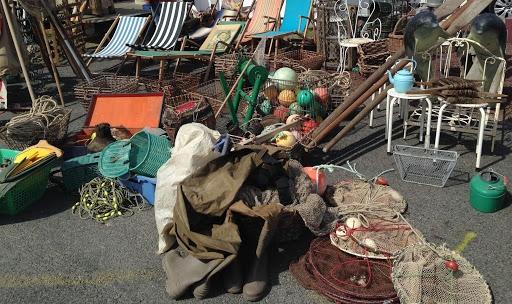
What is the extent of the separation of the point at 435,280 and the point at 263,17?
26.4 feet

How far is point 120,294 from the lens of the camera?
3.63 metres

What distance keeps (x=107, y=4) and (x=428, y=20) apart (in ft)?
43.3

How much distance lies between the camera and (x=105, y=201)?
4.80 metres

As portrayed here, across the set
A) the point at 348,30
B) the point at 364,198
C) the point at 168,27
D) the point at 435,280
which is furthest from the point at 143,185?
the point at 168,27

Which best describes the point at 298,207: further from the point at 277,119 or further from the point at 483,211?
the point at 277,119

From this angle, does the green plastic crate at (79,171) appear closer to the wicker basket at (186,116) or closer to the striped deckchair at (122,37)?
the wicker basket at (186,116)

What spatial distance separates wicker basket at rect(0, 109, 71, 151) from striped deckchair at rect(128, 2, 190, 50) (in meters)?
3.74

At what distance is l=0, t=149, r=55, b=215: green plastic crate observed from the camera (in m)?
4.67

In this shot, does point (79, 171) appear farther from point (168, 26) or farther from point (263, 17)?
point (263, 17)

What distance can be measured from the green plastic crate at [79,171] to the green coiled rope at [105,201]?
19 centimetres

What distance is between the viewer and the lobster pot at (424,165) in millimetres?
4832

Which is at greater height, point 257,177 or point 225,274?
point 257,177

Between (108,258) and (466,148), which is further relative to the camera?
(466,148)

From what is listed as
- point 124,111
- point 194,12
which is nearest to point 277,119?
point 124,111
